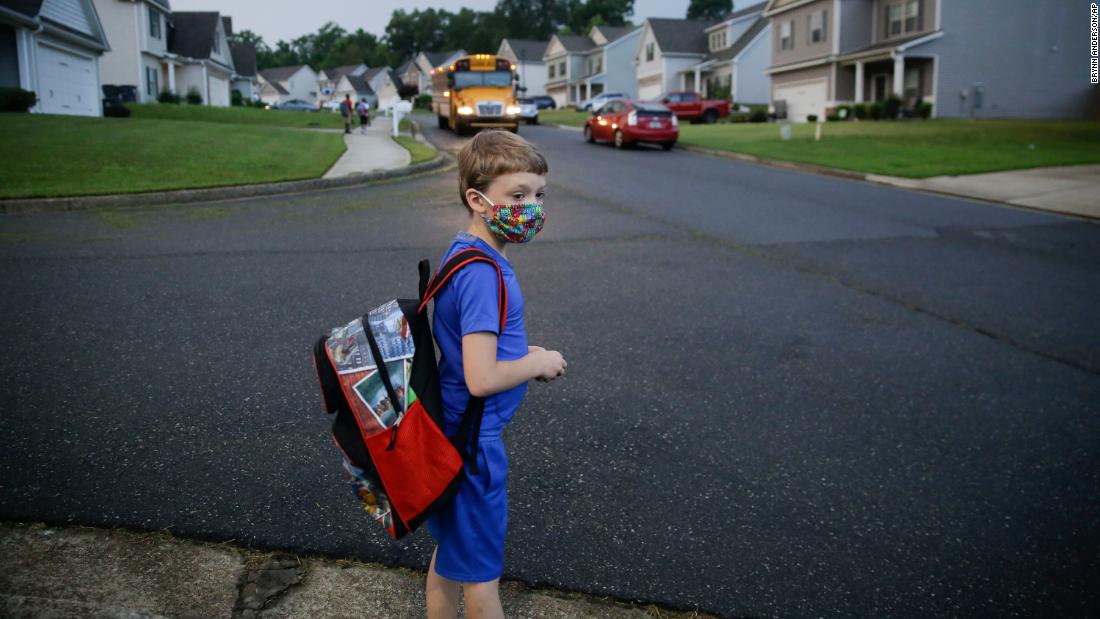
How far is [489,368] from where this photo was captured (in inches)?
82.0

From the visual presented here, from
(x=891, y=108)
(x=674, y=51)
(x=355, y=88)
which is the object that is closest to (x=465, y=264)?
(x=891, y=108)

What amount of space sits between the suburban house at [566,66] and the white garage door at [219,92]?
110 ft

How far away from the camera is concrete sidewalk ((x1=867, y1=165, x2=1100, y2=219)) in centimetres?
1341

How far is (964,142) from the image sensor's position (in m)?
24.0

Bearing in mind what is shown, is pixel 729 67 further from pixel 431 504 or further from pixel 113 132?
pixel 431 504

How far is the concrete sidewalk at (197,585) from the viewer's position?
8.71 ft

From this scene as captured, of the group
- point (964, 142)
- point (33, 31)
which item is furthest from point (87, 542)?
point (33, 31)

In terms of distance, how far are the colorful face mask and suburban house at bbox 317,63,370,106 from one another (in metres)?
122

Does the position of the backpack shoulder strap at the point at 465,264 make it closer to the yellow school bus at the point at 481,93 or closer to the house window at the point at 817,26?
the yellow school bus at the point at 481,93

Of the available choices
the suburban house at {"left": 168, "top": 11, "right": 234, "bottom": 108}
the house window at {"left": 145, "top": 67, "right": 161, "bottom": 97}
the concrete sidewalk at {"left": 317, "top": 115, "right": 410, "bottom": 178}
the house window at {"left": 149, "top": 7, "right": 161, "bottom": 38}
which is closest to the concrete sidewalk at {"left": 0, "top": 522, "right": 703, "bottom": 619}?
the concrete sidewalk at {"left": 317, "top": 115, "right": 410, "bottom": 178}

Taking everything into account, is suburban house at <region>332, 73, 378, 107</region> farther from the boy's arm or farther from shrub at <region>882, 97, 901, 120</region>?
the boy's arm

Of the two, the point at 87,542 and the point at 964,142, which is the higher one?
the point at 964,142

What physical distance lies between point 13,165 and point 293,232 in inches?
306

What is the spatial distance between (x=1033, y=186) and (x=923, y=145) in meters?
8.07
